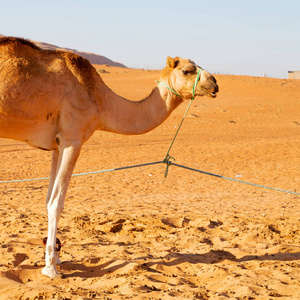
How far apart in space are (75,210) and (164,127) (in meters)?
13.7

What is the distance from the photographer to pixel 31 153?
15.5 meters

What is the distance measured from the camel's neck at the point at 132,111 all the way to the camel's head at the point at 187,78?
0.17m

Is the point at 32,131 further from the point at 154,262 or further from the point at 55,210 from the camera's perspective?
the point at 154,262

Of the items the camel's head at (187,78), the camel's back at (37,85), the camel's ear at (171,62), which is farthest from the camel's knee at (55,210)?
the camel's ear at (171,62)

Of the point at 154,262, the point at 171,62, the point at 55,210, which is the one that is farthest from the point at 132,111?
the point at 154,262

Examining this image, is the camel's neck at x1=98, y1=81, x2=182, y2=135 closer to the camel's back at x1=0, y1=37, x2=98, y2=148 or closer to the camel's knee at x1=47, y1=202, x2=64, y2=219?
the camel's back at x1=0, y1=37, x2=98, y2=148

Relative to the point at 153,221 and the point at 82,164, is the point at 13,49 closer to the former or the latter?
the point at 153,221

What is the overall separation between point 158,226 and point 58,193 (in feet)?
8.89

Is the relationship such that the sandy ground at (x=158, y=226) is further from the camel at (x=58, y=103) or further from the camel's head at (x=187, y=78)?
the camel's head at (x=187, y=78)

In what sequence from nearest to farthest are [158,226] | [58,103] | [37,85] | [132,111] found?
1. [37,85]
2. [58,103]
3. [132,111]
4. [158,226]

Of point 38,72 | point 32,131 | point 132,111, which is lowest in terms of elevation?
point 32,131

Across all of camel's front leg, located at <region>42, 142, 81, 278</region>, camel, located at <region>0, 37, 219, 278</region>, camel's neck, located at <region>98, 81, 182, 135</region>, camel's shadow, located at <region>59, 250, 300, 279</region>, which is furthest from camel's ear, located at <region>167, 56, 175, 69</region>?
camel's shadow, located at <region>59, 250, 300, 279</region>

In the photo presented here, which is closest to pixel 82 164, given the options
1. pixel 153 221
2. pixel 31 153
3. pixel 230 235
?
pixel 31 153

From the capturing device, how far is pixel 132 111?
580 cm
